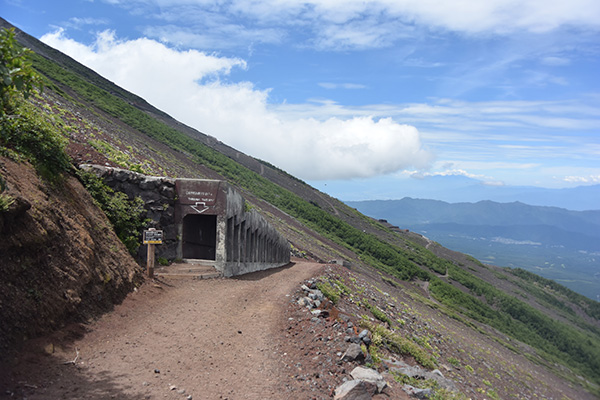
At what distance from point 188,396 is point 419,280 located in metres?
58.9

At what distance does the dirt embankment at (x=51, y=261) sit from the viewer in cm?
697

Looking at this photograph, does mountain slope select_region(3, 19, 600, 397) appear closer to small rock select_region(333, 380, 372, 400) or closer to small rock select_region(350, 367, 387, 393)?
small rock select_region(350, 367, 387, 393)

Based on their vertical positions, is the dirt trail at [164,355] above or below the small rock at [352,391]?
above

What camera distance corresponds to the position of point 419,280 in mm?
61469

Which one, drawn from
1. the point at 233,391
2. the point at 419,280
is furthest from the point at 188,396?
the point at 419,280

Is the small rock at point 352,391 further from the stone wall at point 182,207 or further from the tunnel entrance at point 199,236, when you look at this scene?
the tunnel entrance at point 199,236

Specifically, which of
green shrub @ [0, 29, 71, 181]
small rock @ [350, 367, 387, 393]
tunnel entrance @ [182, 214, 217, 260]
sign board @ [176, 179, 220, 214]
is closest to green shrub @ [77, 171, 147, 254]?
green shrub @ [0, 29, 71, 181]

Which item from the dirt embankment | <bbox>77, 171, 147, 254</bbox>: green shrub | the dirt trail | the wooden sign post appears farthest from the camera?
<bbox>77, 171, 147, 254</bbox>: green shrub

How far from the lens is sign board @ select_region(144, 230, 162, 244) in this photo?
1234 cm

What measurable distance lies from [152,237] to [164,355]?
5168 mm

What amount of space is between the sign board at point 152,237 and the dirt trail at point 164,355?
127cm

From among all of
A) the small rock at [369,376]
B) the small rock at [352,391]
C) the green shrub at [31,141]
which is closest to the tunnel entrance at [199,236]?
the green shrub at [31,141]

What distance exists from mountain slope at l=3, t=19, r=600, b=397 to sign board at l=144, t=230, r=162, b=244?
79.6 ft

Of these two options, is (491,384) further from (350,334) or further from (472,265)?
(472,265)
